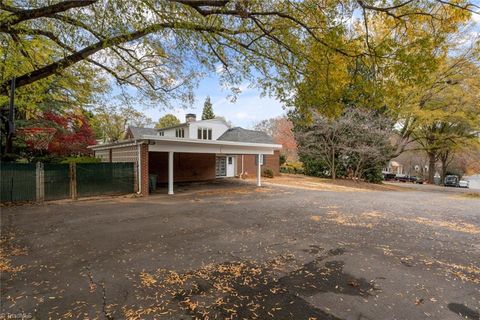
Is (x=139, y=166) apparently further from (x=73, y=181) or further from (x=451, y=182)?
(x=451, y=182)

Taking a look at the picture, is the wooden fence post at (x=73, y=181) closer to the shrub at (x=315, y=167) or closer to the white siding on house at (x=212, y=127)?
the white siding on house at (x=212, y=127)

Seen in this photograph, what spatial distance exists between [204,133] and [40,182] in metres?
15.1

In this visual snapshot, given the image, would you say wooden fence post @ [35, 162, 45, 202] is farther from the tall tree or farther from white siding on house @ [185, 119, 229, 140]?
the tall tree

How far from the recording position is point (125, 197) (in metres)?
11.7

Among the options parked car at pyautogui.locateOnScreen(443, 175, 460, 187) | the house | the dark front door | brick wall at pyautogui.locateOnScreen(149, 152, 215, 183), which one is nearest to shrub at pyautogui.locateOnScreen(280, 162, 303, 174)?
the house

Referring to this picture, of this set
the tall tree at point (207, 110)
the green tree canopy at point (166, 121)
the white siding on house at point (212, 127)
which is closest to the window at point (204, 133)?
Result: the white siding on house at point (212, 127)

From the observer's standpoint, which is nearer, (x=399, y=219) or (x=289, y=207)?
(x=399, y=219)

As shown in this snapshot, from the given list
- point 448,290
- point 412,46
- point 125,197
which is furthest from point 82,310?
point 125,197

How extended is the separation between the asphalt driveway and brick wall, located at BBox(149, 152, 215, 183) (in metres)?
10.9

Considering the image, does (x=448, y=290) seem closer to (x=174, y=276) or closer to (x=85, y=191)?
(x=174, y=276)

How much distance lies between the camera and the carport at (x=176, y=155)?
40.1 feet

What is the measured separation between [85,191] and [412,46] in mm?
12516

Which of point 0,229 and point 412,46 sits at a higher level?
point 412,46

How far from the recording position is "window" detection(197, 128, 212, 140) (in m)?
23.8
